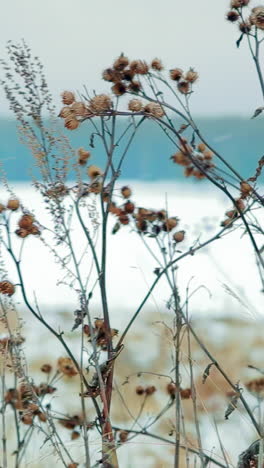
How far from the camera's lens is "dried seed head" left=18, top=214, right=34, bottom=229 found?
4.40 feet

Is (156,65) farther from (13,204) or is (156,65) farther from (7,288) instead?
(7,288)

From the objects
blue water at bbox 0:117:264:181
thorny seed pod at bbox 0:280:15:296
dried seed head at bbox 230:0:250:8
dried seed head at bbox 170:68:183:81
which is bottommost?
thorny seed pod at bbox 0:280:15:296

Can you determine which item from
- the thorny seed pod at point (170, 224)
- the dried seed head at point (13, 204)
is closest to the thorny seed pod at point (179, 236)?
the thorny seed pod at point (170, 224)

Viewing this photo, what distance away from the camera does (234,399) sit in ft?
4.45

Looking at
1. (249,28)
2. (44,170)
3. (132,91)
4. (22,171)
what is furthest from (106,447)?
(22,171)

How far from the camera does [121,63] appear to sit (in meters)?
1.33

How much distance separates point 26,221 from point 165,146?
1.14m

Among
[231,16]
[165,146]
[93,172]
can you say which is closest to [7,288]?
[93,172]

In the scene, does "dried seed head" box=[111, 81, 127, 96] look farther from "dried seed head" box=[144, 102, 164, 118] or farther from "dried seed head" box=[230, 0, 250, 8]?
"dried seed head" box=[230, 0, 250, 8]

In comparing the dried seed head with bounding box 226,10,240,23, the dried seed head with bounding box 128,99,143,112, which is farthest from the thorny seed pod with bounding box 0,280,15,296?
the dried seed head with bounding box 226,10,240,23

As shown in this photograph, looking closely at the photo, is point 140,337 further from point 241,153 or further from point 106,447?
point 106,447

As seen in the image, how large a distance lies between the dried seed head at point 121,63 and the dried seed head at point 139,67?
0.04ft

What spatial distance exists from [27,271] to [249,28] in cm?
120

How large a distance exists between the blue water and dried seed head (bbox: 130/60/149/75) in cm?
97
